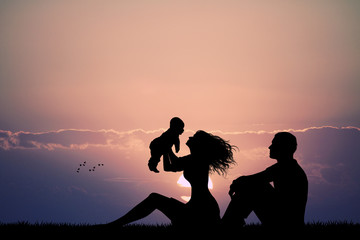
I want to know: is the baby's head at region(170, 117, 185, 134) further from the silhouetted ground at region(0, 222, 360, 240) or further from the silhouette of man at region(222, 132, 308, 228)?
the silhouetted ground at region(0, 222, 360, 240)

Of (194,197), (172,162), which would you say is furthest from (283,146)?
(172,162)

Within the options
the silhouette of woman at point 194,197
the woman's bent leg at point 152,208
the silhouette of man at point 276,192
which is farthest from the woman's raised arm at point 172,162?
the silhouette of man at point 276,192

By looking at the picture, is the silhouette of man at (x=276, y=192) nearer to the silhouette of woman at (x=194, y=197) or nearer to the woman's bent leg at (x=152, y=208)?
the silhouette of woman at (x=194, y=197)

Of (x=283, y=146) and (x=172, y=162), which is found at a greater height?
(x=283, y=146)

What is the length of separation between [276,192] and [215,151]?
153 cm

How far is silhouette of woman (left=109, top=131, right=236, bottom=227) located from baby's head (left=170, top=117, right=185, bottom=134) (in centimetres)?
57

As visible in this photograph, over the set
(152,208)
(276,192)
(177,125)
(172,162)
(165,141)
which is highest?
(177,125)

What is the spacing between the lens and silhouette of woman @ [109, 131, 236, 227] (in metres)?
7.88

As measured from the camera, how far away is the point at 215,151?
845 cm

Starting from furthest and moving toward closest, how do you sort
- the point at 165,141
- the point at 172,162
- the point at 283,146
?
the point at 165,141
the point at 172,162
the point at 283,146

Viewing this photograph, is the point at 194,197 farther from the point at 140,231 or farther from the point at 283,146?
the point at 140,231

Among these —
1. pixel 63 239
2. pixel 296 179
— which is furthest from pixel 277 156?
pixel 63 239

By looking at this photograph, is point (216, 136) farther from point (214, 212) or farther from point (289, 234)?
point (289, 234)

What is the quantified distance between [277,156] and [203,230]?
1.86m
